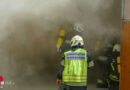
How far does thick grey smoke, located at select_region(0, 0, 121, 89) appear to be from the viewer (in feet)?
22.3

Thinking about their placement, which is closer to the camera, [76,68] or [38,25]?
[76,68]

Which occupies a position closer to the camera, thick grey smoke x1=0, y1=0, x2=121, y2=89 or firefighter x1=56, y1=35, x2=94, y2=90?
firefighter x1=56, y1=35, x2=94, y2=90

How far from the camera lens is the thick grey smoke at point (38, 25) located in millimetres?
6789

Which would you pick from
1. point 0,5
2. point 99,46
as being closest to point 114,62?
point 99,46

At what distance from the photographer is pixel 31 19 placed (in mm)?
6996

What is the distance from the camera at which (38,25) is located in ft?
23.3

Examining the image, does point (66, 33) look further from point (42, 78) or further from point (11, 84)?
point (11, 84)

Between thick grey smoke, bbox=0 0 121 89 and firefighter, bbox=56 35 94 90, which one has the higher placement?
thick grey smoke, bbox=0 0 121 89

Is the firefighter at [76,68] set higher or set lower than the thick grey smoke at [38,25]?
lower

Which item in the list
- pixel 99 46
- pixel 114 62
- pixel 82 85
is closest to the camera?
pixel 82 85

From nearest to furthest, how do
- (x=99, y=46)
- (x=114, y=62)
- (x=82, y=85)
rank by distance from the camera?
(x=82, y=85), (x=114, y=62), (x=99, y=46)

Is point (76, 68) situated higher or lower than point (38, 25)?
lower

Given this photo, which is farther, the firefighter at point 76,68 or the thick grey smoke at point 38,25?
the thick grey smoke at point 38,25

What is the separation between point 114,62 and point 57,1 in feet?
7.33
